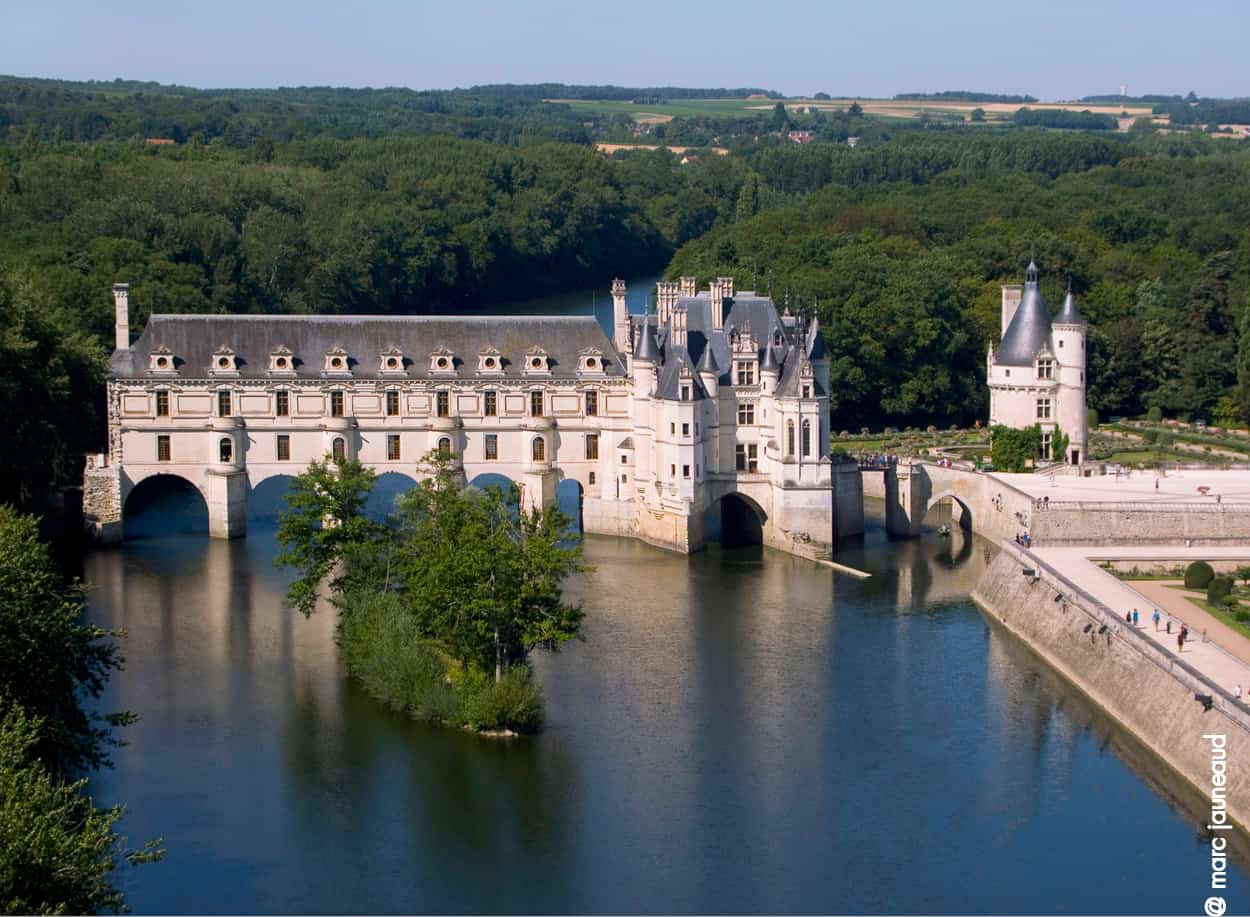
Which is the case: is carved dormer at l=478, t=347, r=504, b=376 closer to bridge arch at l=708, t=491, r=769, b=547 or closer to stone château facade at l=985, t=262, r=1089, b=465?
bridge arch at l=708, t=491, r=769, b=547

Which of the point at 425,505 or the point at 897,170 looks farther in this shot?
the point at 897,170

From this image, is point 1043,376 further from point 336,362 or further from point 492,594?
point 492,594

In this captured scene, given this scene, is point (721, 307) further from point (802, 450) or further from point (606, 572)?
point (606, 572)

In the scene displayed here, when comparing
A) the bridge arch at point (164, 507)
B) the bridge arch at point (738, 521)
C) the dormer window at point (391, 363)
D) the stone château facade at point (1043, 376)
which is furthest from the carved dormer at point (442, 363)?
the stone château facade at point (1043, 376)

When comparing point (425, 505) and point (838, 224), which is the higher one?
point (838, 224)

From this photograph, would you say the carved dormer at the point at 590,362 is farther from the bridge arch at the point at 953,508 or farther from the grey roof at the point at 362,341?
the bridge arch at the point at 953,508

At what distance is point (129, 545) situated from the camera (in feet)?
188

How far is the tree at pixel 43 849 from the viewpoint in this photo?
85.9 feet

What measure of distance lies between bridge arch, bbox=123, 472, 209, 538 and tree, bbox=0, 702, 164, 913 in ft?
97.1

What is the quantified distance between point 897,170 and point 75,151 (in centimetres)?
5816

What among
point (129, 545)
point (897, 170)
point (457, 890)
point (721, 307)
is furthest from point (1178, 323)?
point (897, 170)

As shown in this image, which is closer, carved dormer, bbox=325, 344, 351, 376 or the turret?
carved dormer, bbox=325, 344, 351, 376

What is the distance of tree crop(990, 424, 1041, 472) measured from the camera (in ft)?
200

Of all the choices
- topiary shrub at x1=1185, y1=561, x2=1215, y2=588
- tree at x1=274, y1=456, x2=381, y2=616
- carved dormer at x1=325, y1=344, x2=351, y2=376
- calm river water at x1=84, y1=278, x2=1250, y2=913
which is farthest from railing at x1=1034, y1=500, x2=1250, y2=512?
carved dormer at x1=325, y1=344, x2=351, y2=376
